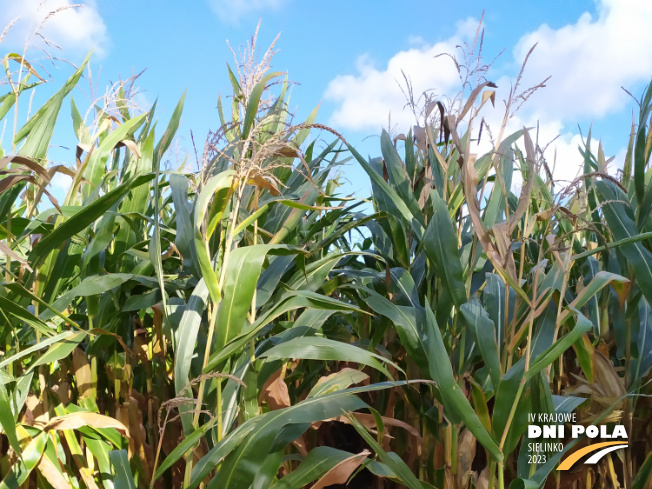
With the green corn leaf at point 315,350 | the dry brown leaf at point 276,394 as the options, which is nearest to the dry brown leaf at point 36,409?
the dry brown leaf at point 276,394

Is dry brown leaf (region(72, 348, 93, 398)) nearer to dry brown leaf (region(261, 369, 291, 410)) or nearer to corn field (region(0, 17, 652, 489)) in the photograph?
corn field (region(0, 17, 652, 489))

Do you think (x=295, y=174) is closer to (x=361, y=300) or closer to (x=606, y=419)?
(x=361, y=300)

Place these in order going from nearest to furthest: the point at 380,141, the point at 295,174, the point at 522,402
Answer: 1. the point at 522,402
2. the point at 380,141
3. the point at 295,174

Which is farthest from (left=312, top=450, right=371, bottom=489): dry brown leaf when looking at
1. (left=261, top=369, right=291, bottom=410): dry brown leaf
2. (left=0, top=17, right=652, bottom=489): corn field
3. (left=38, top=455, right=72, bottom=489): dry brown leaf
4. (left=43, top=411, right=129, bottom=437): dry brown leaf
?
(left=38, top=455, right=72, bottom=489): dry brown leaf

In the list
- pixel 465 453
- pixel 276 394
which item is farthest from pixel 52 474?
pixel 465 453

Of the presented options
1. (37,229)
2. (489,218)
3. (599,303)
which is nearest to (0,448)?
(37,229)

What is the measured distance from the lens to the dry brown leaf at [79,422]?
1325 millimetres

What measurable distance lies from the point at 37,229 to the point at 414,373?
3.51 ft

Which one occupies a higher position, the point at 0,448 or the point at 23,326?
the point at 23,326

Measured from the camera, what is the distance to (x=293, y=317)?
177 cm

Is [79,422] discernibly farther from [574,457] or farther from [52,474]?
[574,457]

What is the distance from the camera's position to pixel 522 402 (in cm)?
121

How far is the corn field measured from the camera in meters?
1.17
